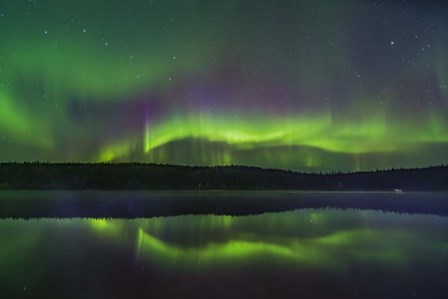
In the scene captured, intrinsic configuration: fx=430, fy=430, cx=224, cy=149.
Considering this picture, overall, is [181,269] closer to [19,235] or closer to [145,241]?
[145,241]

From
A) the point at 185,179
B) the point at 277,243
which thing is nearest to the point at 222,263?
the point at 277,243

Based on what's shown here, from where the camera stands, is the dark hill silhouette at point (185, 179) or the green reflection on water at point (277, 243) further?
the dark hill silhouette at point (185, 179)

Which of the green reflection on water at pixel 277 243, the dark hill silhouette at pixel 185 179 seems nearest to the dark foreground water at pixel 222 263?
the green reflection on water at pixel 277 243

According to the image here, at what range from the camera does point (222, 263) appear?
1614 centimetres

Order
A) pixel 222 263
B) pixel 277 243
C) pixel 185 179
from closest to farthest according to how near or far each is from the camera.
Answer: pixel 222 263
pixel 277 243
pixel 185 179

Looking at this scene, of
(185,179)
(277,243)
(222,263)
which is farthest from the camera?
(185,179)

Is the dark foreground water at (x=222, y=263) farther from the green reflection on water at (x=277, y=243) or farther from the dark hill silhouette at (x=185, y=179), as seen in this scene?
the dark hill silhouette at (x=185, y=179)

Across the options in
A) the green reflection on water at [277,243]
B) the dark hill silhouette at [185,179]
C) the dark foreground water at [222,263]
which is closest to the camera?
the dark foreground water at [222,263]

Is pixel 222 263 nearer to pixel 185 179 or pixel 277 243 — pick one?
pixel 277 243

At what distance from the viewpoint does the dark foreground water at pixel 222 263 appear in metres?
11.9

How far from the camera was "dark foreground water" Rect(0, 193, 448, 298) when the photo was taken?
11914mm

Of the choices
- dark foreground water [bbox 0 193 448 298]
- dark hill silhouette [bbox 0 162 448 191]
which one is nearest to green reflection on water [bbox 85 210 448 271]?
dark foreground water [bbox 0 193 448 298]

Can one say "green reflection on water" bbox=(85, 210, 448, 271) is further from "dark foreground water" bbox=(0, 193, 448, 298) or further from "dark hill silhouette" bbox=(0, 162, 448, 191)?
"dark hill silhouette" bbox=(0, 162, 448, 191)

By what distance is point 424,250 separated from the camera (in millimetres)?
19984
